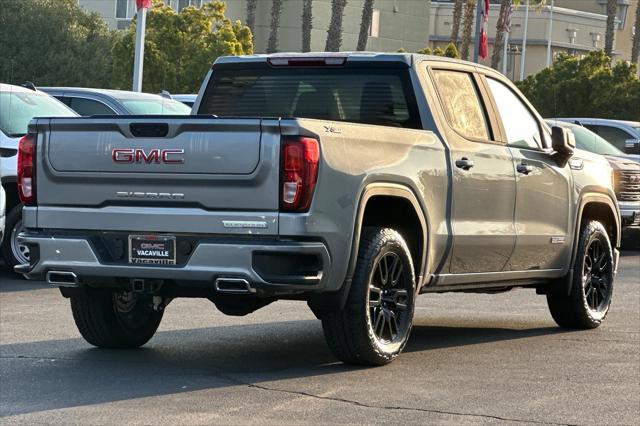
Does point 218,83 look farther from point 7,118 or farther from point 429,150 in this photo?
point 7,118

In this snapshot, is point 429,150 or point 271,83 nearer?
point 429,150

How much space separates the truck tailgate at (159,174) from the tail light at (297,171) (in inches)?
2.0

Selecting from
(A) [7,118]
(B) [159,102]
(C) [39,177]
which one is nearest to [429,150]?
(C) [39,177]

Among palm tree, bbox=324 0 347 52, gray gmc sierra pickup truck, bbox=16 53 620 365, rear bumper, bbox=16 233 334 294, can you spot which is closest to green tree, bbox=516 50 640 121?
palm tree, bbox=324 0 347 52

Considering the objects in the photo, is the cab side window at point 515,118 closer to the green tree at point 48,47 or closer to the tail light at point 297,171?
the tail light at point 297,171

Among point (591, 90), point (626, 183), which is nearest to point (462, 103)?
point (626, 183)

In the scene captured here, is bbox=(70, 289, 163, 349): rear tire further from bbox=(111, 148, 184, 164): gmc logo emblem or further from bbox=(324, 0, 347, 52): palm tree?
bbox=(324, 0, 347, 52): palm tree

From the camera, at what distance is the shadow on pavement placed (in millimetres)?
8352

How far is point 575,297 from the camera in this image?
462 inches

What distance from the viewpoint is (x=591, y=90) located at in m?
40.5

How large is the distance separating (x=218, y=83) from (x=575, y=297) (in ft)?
Answer: 10.5

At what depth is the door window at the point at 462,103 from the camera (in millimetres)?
10406

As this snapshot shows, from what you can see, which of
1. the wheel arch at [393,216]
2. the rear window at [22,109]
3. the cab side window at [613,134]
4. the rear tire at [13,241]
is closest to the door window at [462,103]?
the wheel arch at [393,216]

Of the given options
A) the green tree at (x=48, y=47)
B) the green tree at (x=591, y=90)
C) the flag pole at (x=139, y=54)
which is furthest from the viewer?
the green tree at (x=48, y=47)
